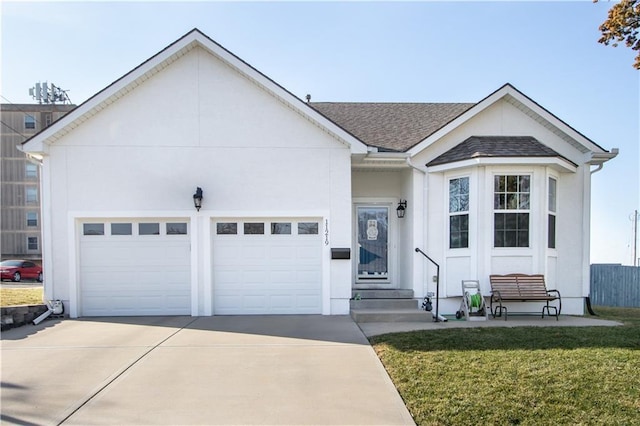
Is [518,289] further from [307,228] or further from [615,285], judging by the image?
[615,285]

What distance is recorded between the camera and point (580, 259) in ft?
33.4

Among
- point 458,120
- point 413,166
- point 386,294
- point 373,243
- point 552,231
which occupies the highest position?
point 458,120

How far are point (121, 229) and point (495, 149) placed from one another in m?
9.03

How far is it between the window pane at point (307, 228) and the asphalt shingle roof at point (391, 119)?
2.63m

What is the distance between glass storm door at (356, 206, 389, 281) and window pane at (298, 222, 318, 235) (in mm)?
1820

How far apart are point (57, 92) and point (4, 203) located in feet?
37.4

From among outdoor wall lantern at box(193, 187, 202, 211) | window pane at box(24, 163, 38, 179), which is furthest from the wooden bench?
window pane at box(24, 163, 38, 179)

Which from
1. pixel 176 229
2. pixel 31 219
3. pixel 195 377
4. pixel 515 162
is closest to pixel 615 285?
pixel 515 162

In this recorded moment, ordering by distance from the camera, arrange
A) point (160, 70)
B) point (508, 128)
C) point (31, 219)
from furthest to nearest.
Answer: point (31, 219), point (508, 128), point (160, 70)

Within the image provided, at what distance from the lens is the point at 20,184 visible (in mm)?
37781

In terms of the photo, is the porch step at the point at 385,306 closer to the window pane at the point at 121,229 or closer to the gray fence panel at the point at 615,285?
the window pane at the point at 121,229

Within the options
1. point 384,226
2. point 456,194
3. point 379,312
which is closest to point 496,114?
point 456,194

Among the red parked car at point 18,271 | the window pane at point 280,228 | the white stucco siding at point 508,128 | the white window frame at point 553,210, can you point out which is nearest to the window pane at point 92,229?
the window pane at point 280,228

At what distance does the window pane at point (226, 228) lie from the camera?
972 cm
